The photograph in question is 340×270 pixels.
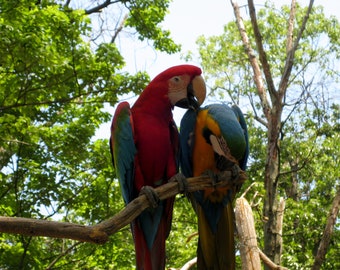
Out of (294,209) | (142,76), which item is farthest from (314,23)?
(142,76)

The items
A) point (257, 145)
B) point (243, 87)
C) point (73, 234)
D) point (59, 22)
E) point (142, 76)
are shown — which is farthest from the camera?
point (243, 87)

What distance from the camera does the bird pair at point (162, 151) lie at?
2.07 metres

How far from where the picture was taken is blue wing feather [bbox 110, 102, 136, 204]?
2.08 m

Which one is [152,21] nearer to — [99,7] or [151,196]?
[99,7]

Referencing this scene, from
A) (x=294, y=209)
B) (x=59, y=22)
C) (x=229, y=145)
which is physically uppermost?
(x=59, y=22)

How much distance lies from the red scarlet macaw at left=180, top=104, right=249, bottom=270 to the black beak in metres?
0.05

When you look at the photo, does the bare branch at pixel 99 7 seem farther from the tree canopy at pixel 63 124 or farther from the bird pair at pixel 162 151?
the bird pair at pixel 162 151

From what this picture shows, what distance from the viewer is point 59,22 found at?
17.1ft

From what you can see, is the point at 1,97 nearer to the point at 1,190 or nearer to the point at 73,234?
the point at 1,190

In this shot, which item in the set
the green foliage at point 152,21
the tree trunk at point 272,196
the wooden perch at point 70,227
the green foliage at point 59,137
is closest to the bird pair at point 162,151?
the wooden perch at point 70,227

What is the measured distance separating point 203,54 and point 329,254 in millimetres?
7139

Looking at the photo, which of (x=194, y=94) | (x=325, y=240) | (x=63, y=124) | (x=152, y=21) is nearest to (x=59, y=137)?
(x=63, y=124)

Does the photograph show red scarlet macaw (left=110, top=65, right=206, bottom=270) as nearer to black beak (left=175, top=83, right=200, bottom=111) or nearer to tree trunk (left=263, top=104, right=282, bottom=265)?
black beak (left=175, top=83, right=200, bottom=111)

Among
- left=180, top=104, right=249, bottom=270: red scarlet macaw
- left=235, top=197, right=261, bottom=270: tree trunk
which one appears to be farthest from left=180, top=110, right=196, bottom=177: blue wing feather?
left=235, top=197, right=261, bottom=270: tree trunk
